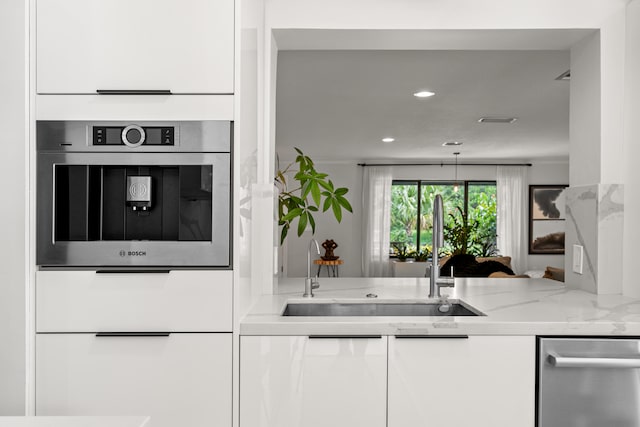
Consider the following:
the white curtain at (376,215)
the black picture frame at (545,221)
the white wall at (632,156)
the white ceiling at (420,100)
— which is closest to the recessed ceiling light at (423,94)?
the white ceiling at (420,100)

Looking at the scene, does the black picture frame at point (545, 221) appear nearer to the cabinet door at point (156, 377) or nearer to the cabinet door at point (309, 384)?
the cabinet door at point (309, 384)

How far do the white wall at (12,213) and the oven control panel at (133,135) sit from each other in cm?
22

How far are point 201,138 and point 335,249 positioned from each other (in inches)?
298

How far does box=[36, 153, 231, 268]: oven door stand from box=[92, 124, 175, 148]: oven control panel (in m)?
0.04

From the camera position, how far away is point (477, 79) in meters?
3.70

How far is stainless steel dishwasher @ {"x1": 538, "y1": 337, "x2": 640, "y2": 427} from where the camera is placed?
1544 millimetres

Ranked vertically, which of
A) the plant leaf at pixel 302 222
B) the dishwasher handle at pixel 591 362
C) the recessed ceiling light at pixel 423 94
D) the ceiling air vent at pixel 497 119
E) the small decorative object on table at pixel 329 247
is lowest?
the small decorative object on table at pixel 329 247

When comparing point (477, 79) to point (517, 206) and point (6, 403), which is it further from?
point (517, 206)

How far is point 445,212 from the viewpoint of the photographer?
359 inches

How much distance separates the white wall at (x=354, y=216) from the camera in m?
8.95

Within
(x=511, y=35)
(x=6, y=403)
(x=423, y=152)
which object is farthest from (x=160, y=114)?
(x=423, y=152)

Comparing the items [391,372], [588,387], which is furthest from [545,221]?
[391,372]

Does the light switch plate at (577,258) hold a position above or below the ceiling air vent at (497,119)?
below

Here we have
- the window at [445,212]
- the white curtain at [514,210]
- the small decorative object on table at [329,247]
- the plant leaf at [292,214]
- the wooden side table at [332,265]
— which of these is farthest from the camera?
the window at [445,212]
